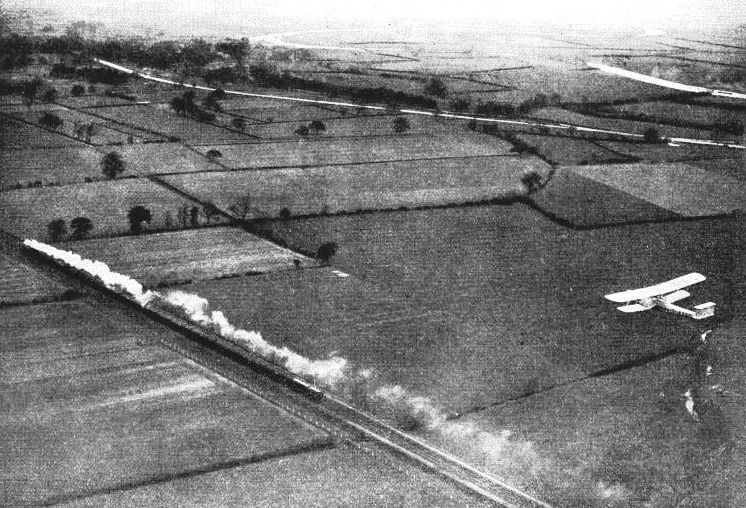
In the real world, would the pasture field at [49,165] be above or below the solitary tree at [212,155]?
below

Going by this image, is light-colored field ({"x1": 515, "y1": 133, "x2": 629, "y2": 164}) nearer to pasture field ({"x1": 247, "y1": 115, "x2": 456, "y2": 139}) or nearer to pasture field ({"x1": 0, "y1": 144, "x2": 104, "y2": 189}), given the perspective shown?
pasture field ({"x1": 247, "y1": 115, "x2": 456, "y2": 139})

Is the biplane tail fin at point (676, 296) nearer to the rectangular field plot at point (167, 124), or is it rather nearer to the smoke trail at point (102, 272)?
the smoke trail at point (102, 272)

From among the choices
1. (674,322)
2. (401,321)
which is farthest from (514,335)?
(674,322)

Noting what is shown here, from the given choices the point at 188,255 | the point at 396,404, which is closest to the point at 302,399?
the point at 396,404

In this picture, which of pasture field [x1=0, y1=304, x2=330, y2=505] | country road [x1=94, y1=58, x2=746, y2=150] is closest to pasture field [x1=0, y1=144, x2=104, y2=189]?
pasture field [x1=0, y1=304, x2=330, y2=505]

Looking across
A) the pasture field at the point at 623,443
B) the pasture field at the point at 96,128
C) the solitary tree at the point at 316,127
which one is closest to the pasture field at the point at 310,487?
the pasture field at the point at 623,443
